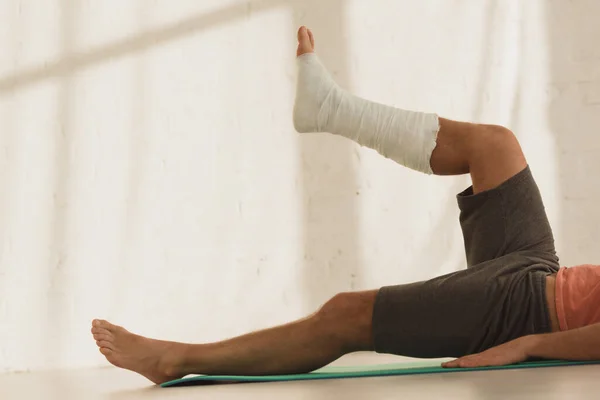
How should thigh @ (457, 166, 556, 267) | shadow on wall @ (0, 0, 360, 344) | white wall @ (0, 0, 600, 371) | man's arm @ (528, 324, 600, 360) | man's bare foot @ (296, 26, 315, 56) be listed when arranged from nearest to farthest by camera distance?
man's arm @ (528, 324, 600, 360) < thigh @ (457, 166, 556, 267) < man's bare foot @ (296, 26, 315, 56) < white wall @ (0, 0, 600, 371) < shadow on wall @ (0, 0, 360, 344)

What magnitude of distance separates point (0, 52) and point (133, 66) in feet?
1.67

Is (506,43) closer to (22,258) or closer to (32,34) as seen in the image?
(32,34)

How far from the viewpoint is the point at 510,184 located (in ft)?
5.63

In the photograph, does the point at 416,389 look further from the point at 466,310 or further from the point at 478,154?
the point at 478,154

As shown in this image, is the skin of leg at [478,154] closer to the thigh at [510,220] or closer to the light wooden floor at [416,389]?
the thigh at [510,220]

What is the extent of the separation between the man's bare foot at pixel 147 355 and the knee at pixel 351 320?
31 cm

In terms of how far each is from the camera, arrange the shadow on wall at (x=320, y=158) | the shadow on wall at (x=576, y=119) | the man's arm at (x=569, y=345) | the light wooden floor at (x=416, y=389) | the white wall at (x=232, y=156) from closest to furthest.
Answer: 1. the light wooden floor at (x=416, y=389)
2. the man's arm at (x=569, y=345)
3. the white wall at (x=232, y=156)
4. the shadow on wall at (x=320, y=158)
5. the shadow on wall at (x=576, y=119)

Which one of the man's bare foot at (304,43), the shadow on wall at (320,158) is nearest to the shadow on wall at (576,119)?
the shadow on wall at (320,158)

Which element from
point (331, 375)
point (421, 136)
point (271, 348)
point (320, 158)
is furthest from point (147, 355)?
point (320, 158)

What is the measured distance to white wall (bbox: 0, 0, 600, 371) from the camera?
10.5 feet

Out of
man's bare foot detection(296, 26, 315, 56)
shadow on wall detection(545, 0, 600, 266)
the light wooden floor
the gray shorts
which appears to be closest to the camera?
the light wooden floor

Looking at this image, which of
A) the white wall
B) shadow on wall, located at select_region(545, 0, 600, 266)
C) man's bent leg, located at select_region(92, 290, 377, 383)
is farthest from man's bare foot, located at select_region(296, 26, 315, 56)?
shadow on wall, located at select_region(545, 0, 600, 266)

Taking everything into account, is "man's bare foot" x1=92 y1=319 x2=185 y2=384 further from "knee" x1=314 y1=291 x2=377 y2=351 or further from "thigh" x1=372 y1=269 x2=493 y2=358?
"thigh" x1=372 y1=269 x2=493 y2=358

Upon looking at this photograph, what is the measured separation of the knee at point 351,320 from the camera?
→ 5.29 feet
